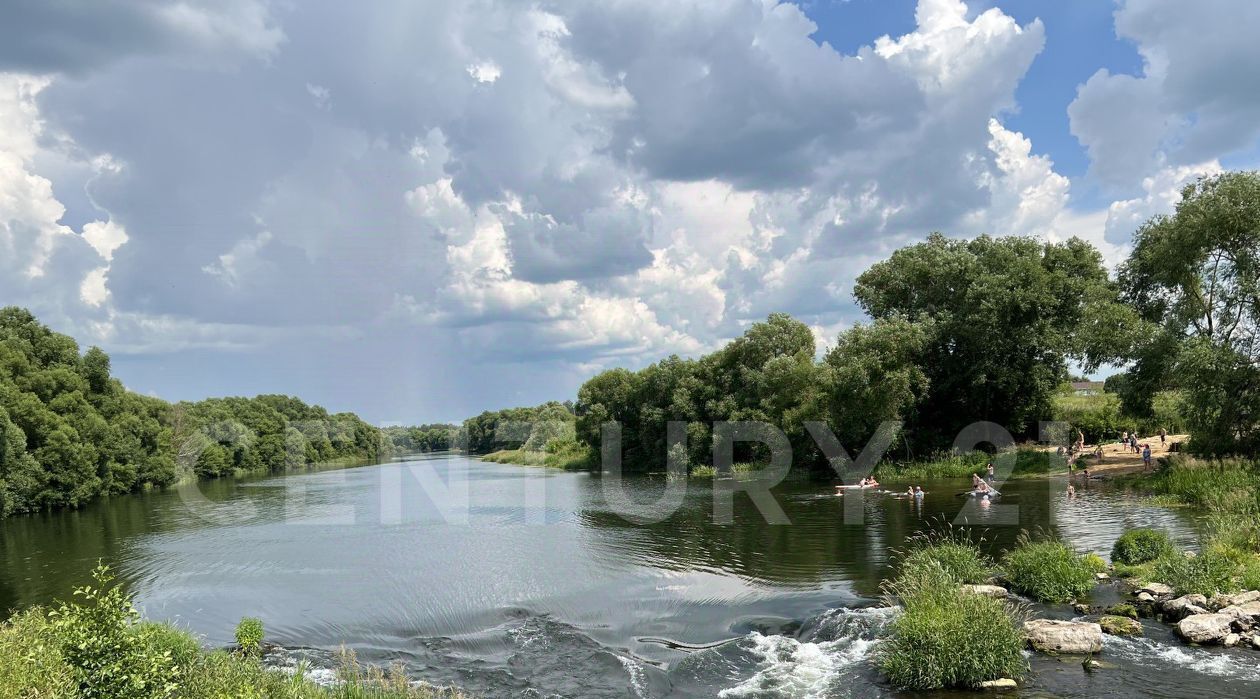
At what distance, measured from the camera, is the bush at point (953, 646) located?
47.3 feet

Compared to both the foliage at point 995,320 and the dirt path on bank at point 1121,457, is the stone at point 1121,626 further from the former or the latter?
the foliage at point 995,320

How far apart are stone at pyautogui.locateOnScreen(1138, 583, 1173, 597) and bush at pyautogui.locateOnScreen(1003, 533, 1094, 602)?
49.3 inches

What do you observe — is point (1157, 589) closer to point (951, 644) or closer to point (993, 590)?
point (993, 590)

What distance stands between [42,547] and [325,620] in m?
27.3

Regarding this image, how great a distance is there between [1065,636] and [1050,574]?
3.96 metres

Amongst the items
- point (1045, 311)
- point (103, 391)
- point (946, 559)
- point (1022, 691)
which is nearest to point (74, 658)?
point (1022, 691)

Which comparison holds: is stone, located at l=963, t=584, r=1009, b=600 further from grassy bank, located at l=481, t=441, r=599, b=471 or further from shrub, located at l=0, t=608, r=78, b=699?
grassy bank, located at l=481, t=441, r=599, b=471

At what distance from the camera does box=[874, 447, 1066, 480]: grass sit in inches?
1923

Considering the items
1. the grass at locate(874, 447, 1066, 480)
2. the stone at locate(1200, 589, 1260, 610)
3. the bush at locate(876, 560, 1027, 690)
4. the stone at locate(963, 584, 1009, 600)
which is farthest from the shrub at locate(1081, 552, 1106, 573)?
the grass at locate(874, 447, 1066, 480)

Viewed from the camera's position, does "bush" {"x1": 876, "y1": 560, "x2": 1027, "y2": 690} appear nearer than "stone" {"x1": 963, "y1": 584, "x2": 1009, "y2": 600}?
Yes

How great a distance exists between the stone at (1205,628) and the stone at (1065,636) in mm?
1622

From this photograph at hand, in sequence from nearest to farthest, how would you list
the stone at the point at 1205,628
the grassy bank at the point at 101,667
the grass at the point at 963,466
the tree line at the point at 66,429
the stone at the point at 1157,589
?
the grassy bank at the point at 101,667, the stone at the point at 1205,628, the stone at the point at 1157,589, the grass at the point at 963,466, the tree line at the point at 66,429

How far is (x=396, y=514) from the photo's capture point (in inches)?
2072

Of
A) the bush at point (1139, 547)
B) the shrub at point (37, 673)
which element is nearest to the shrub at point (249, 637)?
the shrub at point (37, 673)
